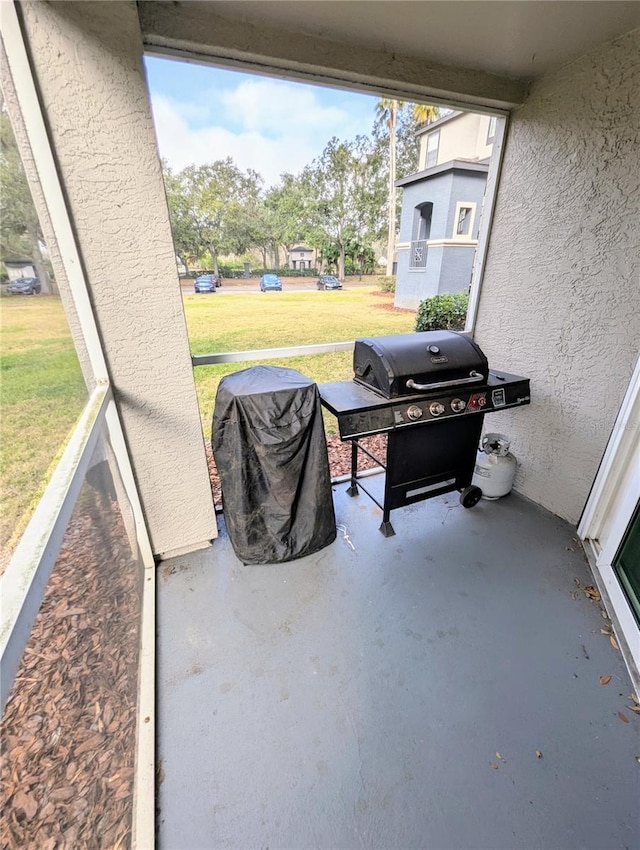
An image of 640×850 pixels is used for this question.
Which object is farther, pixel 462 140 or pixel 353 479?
pixel 353 479

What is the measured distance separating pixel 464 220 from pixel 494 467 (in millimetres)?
1884

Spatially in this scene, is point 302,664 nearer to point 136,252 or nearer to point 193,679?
point 193,679

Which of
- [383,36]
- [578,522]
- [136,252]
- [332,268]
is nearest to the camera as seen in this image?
[136,252]

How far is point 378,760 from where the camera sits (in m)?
1.26

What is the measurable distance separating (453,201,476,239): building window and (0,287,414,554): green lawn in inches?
28.9

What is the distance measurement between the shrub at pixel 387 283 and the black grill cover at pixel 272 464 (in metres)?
1.41

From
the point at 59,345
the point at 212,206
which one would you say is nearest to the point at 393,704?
the point at 59,345

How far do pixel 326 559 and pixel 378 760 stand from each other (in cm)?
94

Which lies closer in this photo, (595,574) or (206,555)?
(595,574)

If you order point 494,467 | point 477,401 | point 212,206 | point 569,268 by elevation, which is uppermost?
point 212,206

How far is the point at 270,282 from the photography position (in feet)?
7.60

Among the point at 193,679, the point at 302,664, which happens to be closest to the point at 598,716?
the point at 302,664

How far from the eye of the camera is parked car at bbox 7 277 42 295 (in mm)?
850

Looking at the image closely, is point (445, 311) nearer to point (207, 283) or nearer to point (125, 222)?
point (207, 283)
